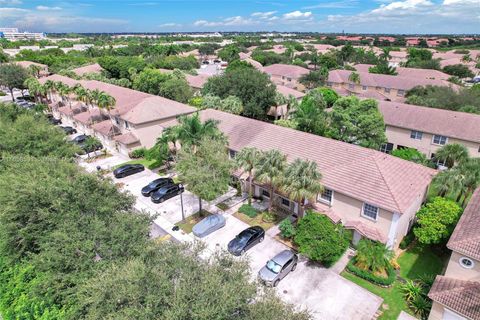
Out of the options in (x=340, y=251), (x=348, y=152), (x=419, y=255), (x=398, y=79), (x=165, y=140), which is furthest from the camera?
(x=398, y=79)

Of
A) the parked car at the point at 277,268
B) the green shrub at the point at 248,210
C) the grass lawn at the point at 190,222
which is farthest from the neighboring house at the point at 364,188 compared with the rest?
the grass lawn at the point at 190,222

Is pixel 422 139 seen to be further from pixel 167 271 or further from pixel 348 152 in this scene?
pixel 167 271

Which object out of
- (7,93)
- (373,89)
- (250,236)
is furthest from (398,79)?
(7,93)

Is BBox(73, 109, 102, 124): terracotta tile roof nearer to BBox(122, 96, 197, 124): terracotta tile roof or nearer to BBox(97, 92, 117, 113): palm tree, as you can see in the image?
BBox(97, 92, 117, 113): palm tree

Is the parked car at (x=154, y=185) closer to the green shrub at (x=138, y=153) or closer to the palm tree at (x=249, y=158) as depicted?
the green shrub at (x=138, y=153)

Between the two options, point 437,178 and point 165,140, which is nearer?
point 437,178

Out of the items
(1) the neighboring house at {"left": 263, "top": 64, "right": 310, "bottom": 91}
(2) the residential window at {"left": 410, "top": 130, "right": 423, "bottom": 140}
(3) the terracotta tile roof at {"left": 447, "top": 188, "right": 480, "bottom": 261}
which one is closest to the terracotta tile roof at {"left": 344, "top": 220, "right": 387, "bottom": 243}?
(3) the terracotta tile roof at {"left": 447, "top": 188, "right": 480, "bottom": 261}
